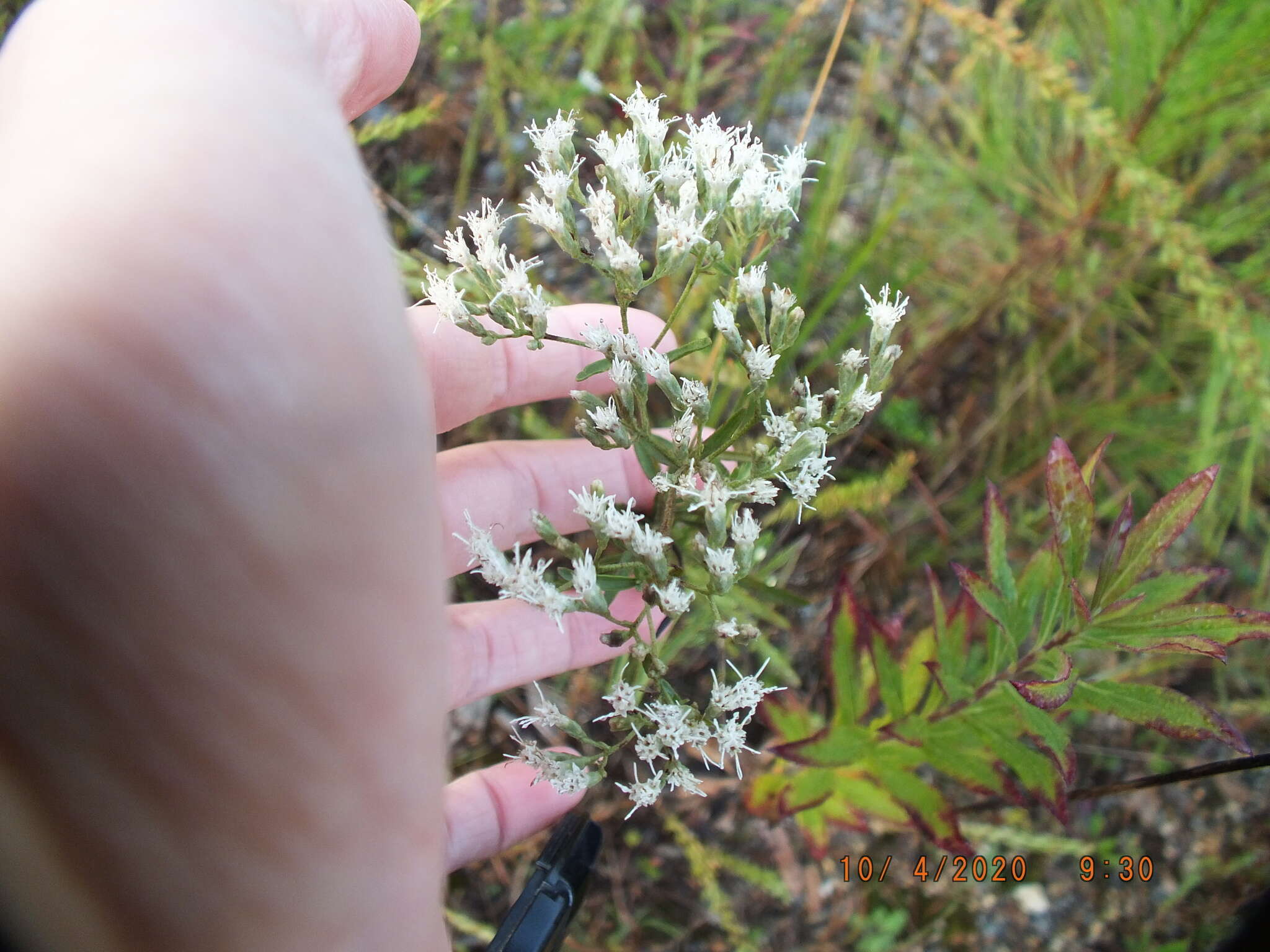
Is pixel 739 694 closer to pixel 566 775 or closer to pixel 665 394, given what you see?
pixel 566 775

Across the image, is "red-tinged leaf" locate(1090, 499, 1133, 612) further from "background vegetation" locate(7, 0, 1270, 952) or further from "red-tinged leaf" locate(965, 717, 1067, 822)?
"background vegetation" locate(7, 0, 1270, 952)

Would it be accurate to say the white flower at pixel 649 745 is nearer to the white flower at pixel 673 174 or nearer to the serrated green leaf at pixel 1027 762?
the serrated green leaf at pixel 1027 762

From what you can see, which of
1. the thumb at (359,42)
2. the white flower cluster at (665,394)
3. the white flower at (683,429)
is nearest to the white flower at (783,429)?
the white flower cluster at (665,394)

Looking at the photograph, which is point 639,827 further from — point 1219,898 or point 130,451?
point 130,451

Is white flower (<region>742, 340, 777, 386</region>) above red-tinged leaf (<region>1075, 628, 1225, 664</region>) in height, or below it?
above

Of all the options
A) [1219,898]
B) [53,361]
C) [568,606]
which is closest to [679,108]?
[568,606]

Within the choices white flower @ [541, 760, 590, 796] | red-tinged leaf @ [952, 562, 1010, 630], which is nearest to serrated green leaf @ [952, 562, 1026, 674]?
red-tinged leaf @ [952, 562, 1010, 630]
